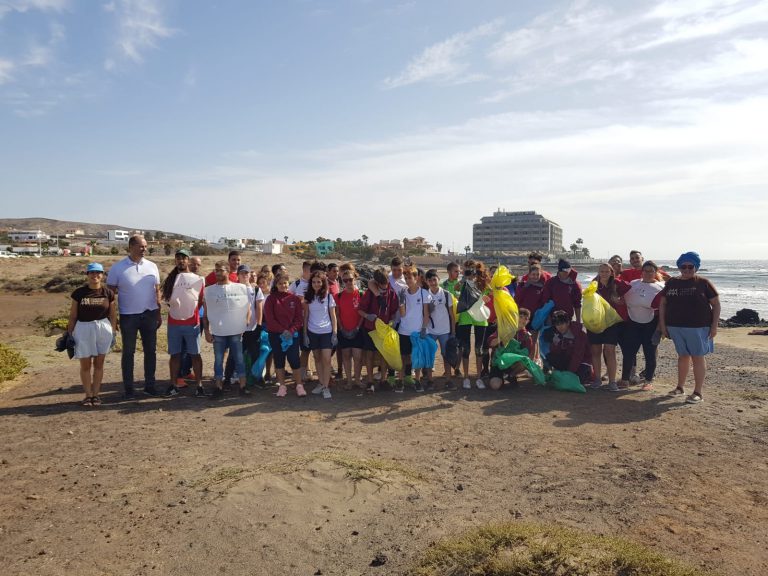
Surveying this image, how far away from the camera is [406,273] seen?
8078 millimetres

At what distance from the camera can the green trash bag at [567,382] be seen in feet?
24.5

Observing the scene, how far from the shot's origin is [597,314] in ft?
24.7

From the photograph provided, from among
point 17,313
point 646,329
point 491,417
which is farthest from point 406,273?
point 17,313

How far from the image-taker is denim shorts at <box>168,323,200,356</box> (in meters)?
7.11

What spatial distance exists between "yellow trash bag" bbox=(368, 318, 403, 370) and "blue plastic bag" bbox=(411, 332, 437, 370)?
11.9 inches

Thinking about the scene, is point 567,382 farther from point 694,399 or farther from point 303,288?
point 303,288

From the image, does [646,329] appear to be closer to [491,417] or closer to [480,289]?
[480,289]

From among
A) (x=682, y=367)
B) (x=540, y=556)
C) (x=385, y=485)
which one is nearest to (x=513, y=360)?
(x=682, y=367)

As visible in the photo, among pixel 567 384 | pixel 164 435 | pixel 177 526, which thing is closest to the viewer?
pixel 177 526

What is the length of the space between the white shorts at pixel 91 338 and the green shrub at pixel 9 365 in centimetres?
245

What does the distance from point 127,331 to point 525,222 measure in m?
152

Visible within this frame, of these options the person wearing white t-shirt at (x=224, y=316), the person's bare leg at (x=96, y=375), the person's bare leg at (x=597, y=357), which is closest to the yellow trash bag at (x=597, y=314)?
the person's bare leg at (x=597, y=357)

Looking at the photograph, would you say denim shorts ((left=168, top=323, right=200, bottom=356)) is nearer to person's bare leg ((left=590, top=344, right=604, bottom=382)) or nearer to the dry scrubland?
the dry scrubland

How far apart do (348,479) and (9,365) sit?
687 centimetres
